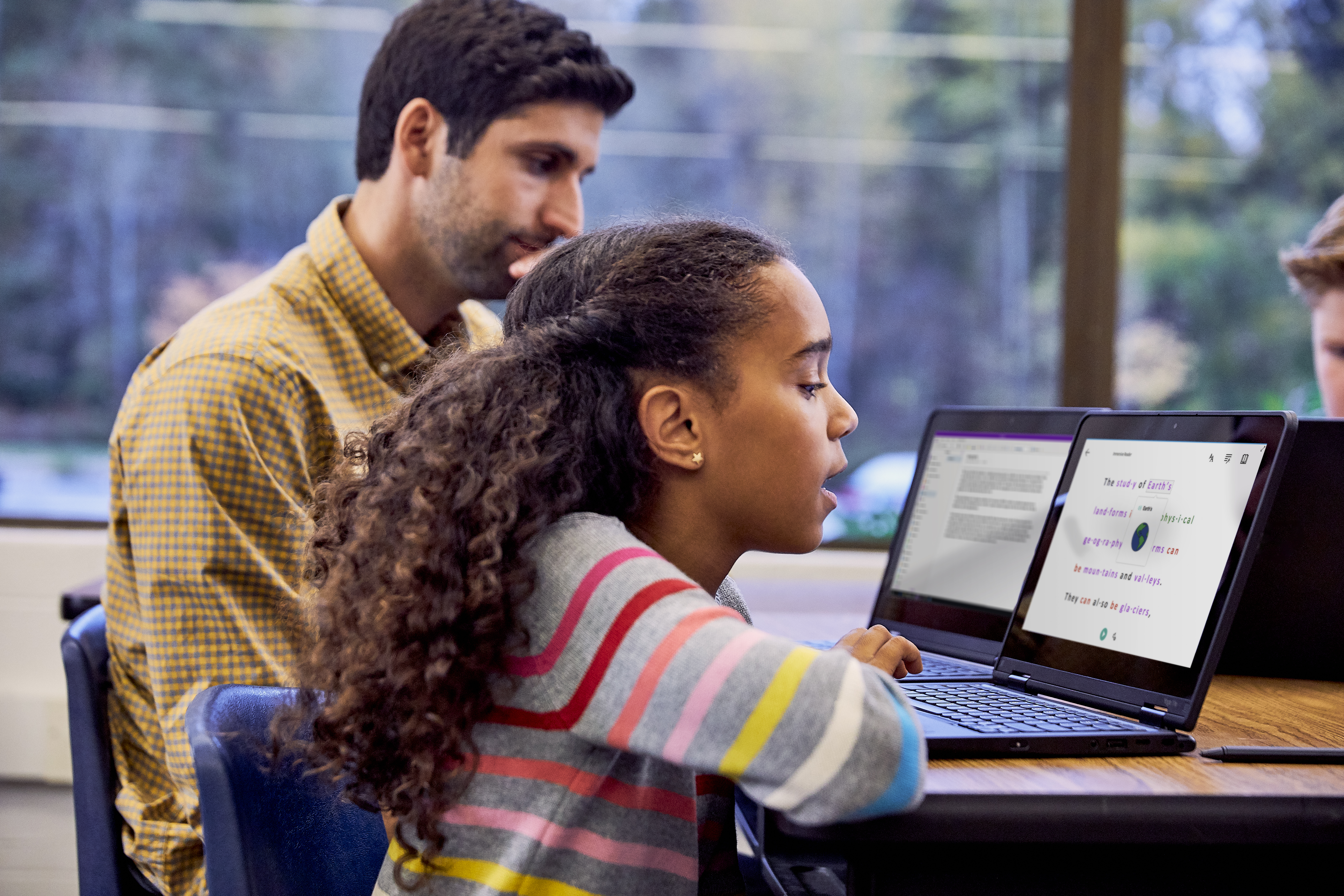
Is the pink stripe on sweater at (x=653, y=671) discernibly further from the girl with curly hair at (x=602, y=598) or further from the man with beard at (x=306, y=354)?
the man with beard at (x=306, y=354)

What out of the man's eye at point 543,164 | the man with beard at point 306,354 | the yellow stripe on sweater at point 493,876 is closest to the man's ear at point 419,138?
the man with beard at point 306,354

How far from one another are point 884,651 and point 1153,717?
22 centimetres

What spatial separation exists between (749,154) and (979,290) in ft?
1.98

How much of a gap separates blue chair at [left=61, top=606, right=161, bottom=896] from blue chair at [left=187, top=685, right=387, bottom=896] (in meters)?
0.26

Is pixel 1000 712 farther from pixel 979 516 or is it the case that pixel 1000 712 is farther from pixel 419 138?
pixel 419 138

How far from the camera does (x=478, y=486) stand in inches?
33.1

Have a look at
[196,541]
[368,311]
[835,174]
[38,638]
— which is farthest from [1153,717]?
[38,638]

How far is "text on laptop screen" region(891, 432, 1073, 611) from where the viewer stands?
120 centimetres

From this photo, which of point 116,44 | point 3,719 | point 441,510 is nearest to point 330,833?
point 441,510

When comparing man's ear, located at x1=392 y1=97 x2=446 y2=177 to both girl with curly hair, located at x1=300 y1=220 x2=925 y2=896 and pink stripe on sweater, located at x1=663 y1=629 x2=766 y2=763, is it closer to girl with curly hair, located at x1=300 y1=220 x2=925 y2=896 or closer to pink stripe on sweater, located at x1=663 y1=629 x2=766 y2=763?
girl with curly hair, located at x1=300 y1=220 x2=925 y2=896

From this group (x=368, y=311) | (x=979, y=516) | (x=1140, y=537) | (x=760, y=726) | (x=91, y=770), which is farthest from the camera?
(x=368, y=311)

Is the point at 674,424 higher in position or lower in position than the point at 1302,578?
higher

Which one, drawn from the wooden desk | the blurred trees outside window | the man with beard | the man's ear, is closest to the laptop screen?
the wooden desk

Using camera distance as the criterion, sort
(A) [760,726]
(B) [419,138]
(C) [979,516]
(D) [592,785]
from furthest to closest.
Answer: (B) [419,138] → (C) [979,516] → (D) [592,785] → (A) [760,726]
